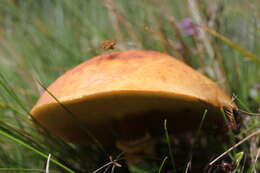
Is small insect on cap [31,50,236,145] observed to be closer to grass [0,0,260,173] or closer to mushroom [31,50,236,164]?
mushroom [31,50,236,164]

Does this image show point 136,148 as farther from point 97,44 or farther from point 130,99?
point 97,44

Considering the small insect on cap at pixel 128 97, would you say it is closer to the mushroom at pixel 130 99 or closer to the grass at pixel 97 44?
the mushroom at pixel 130 99

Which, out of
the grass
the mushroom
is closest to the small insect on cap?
the mushroom

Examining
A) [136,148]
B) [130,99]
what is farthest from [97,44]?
[130,99]

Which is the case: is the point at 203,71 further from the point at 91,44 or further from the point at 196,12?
the point at 91,44

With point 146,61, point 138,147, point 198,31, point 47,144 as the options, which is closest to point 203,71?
point 198,31

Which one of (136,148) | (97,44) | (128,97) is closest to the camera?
(128,97)

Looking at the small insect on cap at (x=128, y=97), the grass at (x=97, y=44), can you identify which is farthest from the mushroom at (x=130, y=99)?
the grass at (x=97, y=44)
